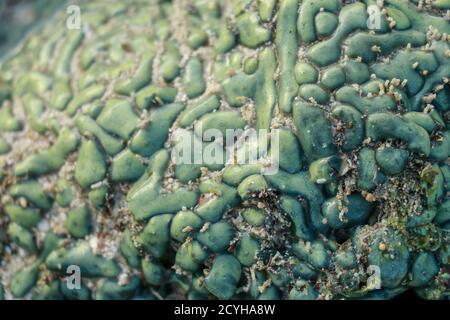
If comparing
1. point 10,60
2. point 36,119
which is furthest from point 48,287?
point 10,60

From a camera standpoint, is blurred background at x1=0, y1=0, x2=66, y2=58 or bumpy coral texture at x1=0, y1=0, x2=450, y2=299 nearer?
bumpy coral texture at x1=0, y1=0, x2=450, y2=299

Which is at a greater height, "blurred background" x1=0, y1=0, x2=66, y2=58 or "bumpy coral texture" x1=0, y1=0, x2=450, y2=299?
"blurred background" x1=0, y1=0, x2=66, y2=58

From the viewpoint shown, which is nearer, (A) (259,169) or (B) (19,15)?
(A) (259,169)

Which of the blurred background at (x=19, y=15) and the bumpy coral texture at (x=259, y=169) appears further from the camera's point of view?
the blurred background at (x=19, y=15)

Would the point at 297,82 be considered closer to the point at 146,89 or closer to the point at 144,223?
the point at 146,89
